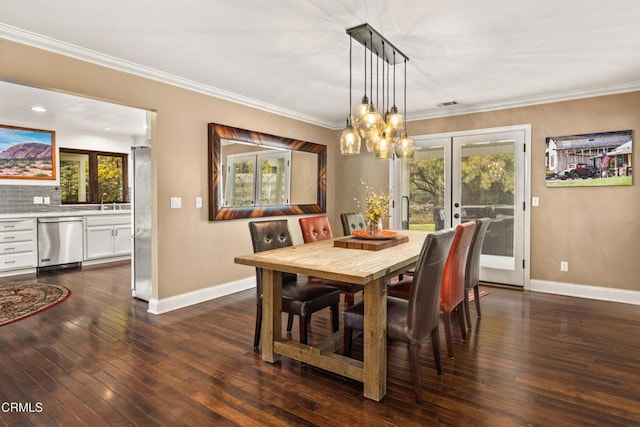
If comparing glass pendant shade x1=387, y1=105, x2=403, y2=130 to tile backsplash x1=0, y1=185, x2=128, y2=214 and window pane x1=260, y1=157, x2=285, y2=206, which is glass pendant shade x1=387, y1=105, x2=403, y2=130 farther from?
tile backsplash x1=0, y1=185, x2=128, y2=214

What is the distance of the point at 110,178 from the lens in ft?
23.9

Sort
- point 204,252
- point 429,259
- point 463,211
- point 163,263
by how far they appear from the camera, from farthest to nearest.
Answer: point 463,211 < point 204,252 < point 163,263 < point 429,259

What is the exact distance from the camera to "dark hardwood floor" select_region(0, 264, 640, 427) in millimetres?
2000

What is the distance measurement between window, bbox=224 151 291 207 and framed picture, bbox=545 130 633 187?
3442 millimetres

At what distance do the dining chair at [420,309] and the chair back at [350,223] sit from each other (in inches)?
67.9

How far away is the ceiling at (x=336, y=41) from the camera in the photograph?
95.7 inches

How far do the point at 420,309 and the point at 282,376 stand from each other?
1031 mm

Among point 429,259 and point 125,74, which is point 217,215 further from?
point 429,259

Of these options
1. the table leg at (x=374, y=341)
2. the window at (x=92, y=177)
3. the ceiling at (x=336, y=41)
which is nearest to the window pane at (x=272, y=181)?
the ceiling at (x=336, y=41)

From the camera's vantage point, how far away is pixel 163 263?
12.5 ft

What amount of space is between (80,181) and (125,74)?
14.4ft

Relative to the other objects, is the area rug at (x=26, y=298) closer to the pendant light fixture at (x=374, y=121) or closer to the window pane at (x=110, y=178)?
the window pane at (x=110, y=178)

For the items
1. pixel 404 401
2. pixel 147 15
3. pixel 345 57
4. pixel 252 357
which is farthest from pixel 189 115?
pixel 404 401

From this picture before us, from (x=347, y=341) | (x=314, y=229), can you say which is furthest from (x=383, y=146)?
(x=347, y=341)
